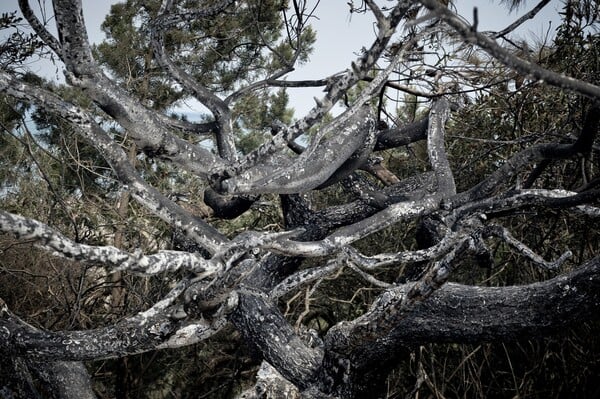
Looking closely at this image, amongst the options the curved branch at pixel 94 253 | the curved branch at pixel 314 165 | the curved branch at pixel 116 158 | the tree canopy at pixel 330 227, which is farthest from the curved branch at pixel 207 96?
the curved branch at pixel 94 253

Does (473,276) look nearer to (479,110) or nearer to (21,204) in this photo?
(479,110)

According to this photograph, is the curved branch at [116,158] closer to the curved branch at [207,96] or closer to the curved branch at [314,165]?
the curved branch at [314,165]

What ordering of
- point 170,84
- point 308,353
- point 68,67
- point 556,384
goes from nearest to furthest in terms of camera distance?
point 68,67, point 308,353, point 556,384, point 170,84

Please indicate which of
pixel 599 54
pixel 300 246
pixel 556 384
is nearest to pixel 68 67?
pixel 300 246

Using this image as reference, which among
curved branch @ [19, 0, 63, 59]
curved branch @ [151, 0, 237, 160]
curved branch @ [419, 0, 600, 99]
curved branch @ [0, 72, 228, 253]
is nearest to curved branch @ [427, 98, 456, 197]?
curved branch @ [151, 0, 237, 160]

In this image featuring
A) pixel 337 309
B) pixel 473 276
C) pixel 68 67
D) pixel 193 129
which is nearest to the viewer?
pixel 68 67

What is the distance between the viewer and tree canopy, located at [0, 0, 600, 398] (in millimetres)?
1932

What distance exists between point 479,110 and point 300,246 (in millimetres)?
2602

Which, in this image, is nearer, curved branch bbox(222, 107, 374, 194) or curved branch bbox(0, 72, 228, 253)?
curved branch bbox(0, 72, 228, 253)

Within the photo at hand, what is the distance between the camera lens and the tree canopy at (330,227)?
1.93 meters

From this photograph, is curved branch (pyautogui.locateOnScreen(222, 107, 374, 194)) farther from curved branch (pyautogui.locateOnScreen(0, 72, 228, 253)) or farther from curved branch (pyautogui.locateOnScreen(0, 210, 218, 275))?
curved branch (pyautogui.locateOnScreen(0, 210, 218, 275))

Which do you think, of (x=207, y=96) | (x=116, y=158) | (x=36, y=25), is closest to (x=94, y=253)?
(x=116, y=158)

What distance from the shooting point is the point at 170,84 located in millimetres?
6152

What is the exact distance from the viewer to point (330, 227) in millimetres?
3139
